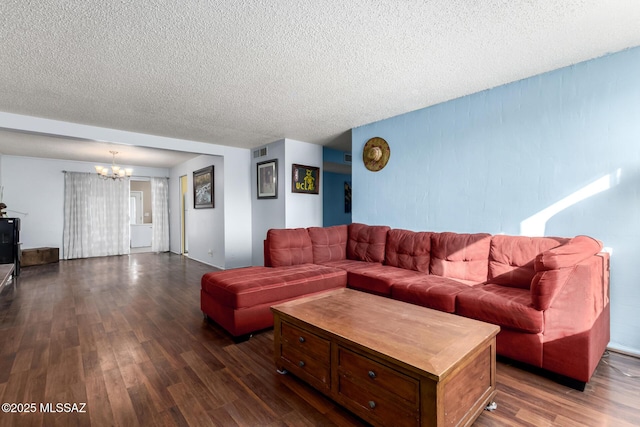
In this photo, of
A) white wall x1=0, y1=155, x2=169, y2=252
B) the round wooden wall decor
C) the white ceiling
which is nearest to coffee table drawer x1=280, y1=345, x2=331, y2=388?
the white ceiling

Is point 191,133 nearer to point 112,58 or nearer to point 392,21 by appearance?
point 112,58

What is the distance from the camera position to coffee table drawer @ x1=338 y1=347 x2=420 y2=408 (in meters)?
1.30

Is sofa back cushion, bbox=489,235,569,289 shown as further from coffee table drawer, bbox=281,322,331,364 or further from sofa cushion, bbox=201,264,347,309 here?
coffee table drawer, bbox=281,322,331,364

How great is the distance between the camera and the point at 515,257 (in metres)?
2.58

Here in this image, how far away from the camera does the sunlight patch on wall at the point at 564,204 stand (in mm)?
2340

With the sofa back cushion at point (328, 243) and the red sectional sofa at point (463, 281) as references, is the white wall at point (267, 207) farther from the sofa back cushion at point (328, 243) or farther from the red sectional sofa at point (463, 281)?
the red sectional sofa at point (463, 281)

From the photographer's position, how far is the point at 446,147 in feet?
11.0

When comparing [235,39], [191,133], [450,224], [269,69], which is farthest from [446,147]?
[191,133]

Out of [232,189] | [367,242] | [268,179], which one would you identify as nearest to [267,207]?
[268,179]

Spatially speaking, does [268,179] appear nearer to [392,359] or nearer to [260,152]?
[260,152]

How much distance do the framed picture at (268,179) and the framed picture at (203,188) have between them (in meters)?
1.16

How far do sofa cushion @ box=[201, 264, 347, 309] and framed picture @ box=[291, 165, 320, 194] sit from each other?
2.04m

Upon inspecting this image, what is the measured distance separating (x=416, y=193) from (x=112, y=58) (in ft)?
10.9

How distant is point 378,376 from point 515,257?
6.26 ft
